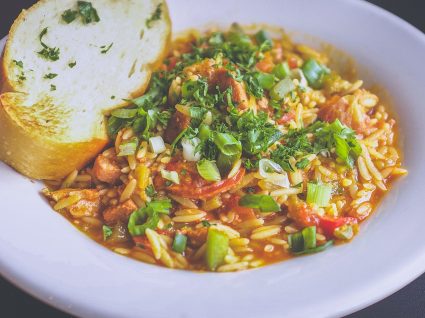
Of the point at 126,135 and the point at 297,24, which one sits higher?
the point at 297,24

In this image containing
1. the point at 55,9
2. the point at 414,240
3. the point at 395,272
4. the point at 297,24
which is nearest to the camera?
the point at 395,272

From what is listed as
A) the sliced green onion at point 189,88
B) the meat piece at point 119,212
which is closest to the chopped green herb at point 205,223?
the meat piece at point 119,212

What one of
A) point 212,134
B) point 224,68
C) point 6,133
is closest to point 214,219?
point 212,134

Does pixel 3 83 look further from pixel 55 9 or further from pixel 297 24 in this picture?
pixel 297 24

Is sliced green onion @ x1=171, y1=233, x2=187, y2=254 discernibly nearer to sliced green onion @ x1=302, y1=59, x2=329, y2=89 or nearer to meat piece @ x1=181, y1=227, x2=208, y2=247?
meat piece @ x1=181, y1=227, x2=208, y2=247

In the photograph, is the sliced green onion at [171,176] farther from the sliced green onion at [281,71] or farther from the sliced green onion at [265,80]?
the sliced green onion at [281,71]

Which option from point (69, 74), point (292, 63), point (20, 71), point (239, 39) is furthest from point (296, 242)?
point (20, 71)
